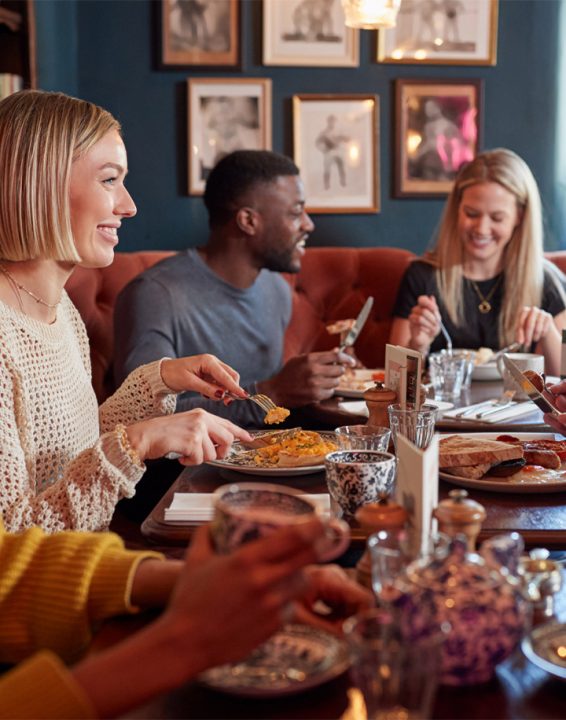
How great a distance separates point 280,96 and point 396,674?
150 inches

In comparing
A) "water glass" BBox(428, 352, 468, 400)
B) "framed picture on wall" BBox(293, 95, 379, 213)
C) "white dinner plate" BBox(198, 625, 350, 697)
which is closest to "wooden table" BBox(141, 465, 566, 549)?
"white dinner plate" BBox(198, 625, 350, 697)

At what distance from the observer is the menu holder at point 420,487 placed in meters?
1.12

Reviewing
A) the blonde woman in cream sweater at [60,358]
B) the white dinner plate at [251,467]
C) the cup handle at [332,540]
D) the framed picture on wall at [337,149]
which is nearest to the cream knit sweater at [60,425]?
the blonde woman in cream sweater at [60,358]

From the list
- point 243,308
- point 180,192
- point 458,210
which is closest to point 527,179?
point 458,210

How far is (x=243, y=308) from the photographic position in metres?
3.39

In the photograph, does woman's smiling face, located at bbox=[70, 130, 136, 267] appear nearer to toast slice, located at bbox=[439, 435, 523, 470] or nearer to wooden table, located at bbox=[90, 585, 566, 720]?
toast slice, located at bbox=[439, 435, 523, 470]

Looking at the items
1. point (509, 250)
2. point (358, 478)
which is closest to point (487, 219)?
point (509, 250)

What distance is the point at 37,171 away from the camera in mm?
1856

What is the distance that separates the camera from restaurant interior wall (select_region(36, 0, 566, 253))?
4.31m

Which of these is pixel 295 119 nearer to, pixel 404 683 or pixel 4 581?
pixel 4 581

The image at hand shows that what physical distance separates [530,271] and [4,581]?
2.89 meters

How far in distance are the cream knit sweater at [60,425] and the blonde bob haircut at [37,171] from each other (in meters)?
0.15

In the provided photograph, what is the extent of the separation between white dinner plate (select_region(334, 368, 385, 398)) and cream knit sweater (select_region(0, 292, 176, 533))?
2.29ft

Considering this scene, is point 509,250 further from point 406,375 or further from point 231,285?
point 406,375
